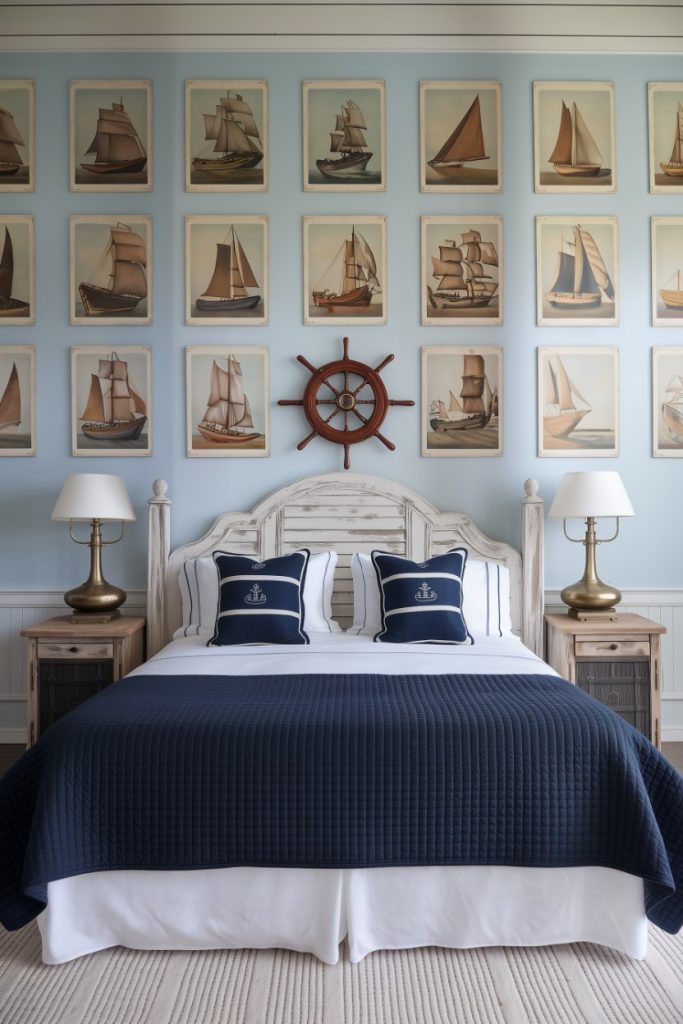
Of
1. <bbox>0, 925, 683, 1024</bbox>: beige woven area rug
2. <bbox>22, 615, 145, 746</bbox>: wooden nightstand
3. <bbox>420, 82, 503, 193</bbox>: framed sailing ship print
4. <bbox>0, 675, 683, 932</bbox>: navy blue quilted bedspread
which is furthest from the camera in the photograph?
<bbox>420, 82, 503, 193</bbox>: framed sailing ship print

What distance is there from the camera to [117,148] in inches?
144

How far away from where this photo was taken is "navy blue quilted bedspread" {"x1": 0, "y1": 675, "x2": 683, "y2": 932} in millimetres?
1929

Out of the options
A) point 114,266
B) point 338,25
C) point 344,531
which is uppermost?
point 338,25

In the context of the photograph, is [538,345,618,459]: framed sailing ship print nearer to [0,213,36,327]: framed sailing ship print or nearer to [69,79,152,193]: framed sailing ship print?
[69,79,152,193]: framed sailing ship print

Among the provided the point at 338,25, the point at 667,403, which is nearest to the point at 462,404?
the point at 667,403

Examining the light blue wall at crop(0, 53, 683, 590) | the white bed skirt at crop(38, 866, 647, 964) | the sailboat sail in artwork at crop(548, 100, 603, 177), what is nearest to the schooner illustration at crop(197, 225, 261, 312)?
the light blue wall at crop(0, 53, 683, 590)

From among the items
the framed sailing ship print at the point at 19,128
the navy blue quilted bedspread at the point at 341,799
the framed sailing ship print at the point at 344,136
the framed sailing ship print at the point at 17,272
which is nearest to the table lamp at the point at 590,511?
the navy blue quilted bedspread at the point at 341,799

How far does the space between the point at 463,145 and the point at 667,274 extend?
119cm

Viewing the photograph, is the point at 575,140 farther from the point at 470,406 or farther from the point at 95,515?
the point at 95,515

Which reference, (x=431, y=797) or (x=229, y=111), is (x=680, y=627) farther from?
(x=229, y=111)

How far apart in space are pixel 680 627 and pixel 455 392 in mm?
1605

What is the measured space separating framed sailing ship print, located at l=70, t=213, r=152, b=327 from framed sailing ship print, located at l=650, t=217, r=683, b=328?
8.13 feet

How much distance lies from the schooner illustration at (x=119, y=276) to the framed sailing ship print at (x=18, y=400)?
0.41 metres

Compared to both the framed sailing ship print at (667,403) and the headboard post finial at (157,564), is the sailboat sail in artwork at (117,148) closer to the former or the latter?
the headboard post finial at (157,564)
